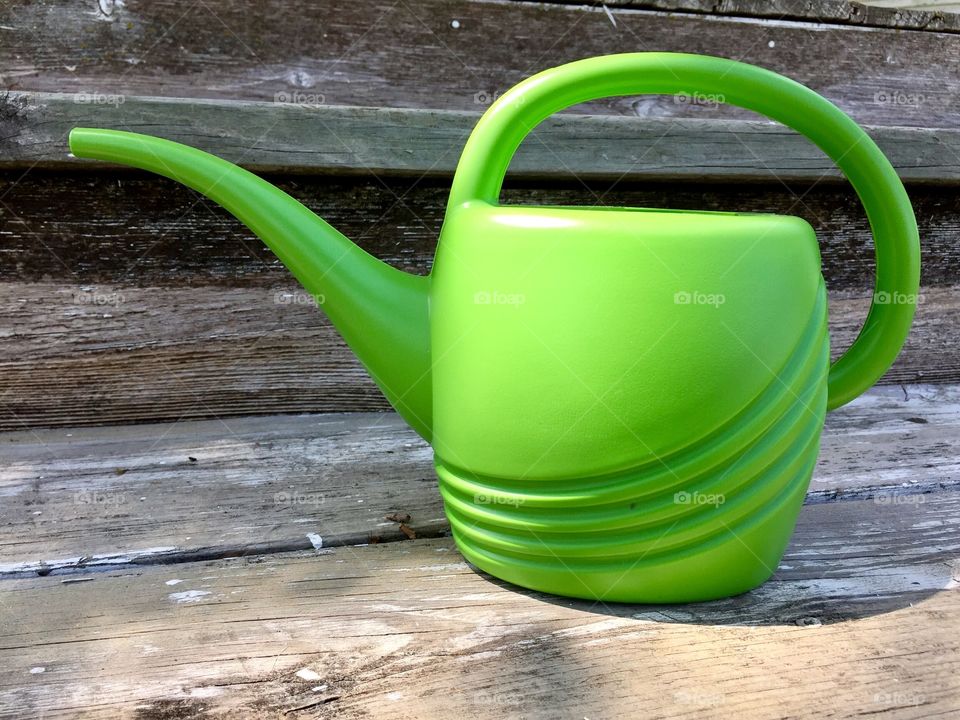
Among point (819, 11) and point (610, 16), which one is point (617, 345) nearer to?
point (610, 16)

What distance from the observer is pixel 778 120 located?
65 centimetres

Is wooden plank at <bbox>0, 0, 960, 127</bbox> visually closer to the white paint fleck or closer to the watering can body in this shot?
the white paint fleck

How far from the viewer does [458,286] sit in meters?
0.62


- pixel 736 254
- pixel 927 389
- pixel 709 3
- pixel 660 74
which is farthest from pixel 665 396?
pixel 927 389

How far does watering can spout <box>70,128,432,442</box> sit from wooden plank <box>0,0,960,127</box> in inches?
14.9

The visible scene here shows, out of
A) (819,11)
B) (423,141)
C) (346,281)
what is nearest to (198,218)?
(423,141)

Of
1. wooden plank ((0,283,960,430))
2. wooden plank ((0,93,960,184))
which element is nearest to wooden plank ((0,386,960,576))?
wooden plank ((0,283,960,430))

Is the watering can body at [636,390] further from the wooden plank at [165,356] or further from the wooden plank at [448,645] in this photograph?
the wooden plank at [165,356]

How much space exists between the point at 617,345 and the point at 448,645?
0.24 metres

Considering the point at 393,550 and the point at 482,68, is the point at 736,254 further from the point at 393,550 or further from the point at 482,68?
the point at 482,68

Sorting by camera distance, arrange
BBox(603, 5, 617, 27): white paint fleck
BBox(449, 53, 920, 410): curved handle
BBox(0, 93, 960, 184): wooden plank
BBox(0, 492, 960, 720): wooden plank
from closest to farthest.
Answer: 1. BBox(0, 492, 960, 720): wooden plank
2. BBox(449, 53, 920, 410): curved handle
3. BBox(0, 93, 960, 184): wooden plank
4. BBox(603, 5, 617, 27): white paint fleck

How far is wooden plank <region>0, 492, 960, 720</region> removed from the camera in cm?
49

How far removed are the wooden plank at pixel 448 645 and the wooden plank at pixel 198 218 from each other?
1.60ft

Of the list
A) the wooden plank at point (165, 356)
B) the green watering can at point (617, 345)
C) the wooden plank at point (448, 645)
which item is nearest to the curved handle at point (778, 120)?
the green watering can at point (617, 345)
